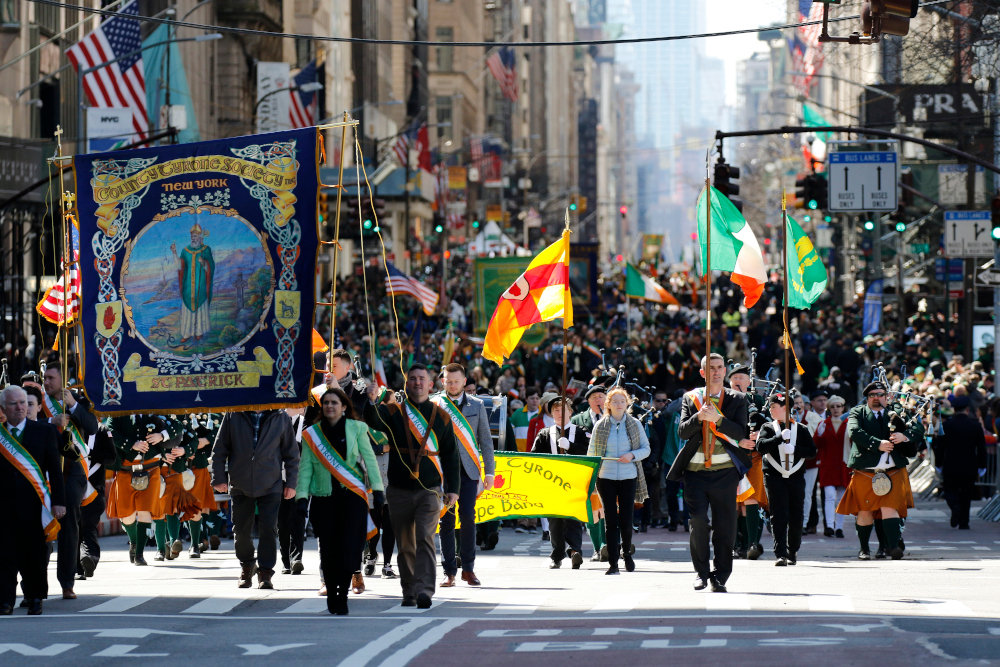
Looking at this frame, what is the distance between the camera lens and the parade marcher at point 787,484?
15023 millimetres

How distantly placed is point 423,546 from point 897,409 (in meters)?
7.30

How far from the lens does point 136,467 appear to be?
15039 mm

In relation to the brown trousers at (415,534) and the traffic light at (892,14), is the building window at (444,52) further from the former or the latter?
the brown trousers at (415,534)

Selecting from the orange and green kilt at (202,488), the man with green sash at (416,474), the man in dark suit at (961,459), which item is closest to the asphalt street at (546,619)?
the man with green sash at (416,474)

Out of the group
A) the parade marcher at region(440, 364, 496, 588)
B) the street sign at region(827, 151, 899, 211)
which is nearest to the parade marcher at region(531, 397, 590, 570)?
the parade marcher at region(440, 364, 496, 588)

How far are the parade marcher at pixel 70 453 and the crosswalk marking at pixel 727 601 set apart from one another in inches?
189

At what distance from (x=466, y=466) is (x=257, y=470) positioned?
1.70m

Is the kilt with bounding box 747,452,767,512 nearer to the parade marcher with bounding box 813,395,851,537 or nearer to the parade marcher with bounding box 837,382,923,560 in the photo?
the parade marcher with bounding box 837,382,923,560

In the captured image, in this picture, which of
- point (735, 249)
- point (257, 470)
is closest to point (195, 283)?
point (257, 470)

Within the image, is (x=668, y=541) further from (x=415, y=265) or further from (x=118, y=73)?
(x=415, y=265)

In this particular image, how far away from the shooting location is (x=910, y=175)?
1719 inches

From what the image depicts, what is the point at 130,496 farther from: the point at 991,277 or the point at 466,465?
the point at 991,277

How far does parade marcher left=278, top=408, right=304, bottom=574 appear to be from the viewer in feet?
45.6

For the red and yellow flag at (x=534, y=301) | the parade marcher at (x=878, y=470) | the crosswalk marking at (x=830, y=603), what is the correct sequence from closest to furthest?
the crosswalk marking at (x=830, y=603) < the parade marcher at (x=878, y=470) < the red and yellow flag at (x=534, y=301)
